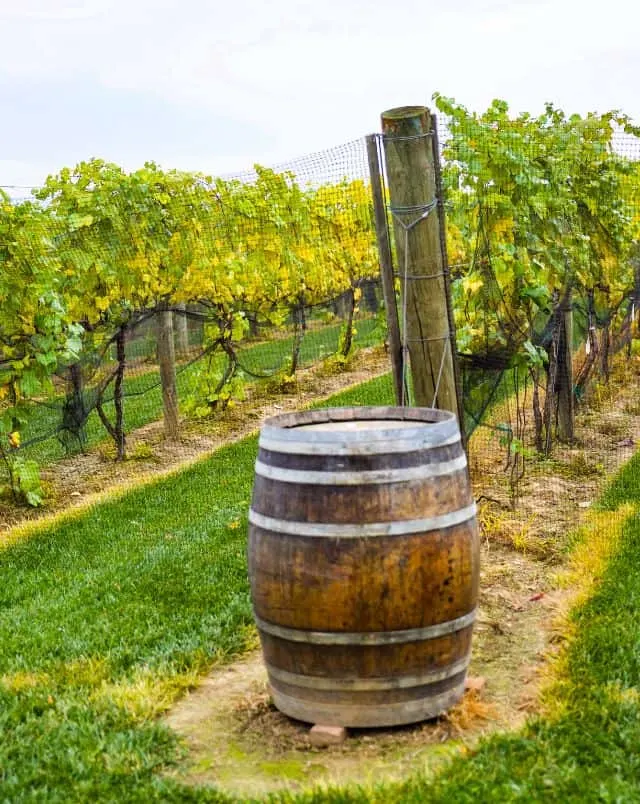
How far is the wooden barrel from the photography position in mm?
3295

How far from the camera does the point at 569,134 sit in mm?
7543

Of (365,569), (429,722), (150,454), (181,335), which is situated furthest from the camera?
(181,335)

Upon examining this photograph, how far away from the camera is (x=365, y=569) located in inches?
129

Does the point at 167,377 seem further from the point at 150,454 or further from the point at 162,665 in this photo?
the point at 162,665

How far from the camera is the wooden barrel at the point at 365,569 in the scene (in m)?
3.29

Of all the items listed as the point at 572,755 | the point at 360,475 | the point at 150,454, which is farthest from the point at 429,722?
the point at 150,454

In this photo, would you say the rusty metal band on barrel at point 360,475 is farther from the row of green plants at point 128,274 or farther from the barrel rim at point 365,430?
the row of green plants at point 128,274

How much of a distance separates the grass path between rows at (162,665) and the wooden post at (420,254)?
3.86ft

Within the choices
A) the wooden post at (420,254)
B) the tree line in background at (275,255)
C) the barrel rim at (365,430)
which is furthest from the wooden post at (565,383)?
the barrel rim at (365,430)

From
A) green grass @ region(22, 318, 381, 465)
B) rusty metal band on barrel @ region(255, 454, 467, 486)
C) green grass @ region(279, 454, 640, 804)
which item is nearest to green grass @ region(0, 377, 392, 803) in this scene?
green grass @ region(279, 454, 640, 804)

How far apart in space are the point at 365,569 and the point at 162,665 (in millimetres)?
1159

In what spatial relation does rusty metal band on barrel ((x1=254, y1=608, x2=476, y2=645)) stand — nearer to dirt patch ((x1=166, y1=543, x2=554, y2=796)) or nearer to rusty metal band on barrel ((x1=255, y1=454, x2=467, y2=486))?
dirt patch ((x1=166, y1=543, x2=554, y2=796))

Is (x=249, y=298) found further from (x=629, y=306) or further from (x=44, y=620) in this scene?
(x=44, y=620)

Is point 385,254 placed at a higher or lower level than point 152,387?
higher
